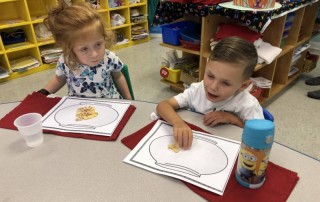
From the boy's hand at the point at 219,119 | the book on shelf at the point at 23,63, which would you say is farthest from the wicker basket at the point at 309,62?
the book on shelf at the point at 23,63

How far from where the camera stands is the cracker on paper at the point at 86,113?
881mm

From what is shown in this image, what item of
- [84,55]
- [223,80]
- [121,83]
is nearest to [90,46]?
[84,55]

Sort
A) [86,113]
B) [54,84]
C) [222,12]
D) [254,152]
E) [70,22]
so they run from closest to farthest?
1. [254,152]
2. [86,113]
3. [70,22]
4. [54,84]
5. [222,12]

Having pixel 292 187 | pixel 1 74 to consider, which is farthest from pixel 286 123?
pixel 1 74

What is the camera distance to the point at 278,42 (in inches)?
75.7

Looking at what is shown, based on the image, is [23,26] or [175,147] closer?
[175,147]

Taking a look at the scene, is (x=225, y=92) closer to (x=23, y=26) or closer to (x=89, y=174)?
(x=89, y=174)

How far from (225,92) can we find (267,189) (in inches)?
14.3

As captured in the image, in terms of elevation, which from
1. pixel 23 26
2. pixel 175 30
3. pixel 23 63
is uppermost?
pixel 175 30

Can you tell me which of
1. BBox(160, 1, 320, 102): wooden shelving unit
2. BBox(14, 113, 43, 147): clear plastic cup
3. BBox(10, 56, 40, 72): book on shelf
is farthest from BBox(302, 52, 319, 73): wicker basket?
BBox(10, 56, 40, 72): book on shelf

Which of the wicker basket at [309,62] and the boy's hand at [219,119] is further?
the wicker basket at [309,62]

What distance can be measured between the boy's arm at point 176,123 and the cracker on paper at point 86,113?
0.75 feet

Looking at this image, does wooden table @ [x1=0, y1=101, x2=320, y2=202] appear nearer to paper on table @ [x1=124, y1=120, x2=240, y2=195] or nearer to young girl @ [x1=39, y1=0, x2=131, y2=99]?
paper on table @ [x1=124, y1=120, x2=240, y2=195]

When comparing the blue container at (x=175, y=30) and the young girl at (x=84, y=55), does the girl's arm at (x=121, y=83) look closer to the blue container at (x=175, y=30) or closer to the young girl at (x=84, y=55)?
the young girl at (x=84, y=55)
